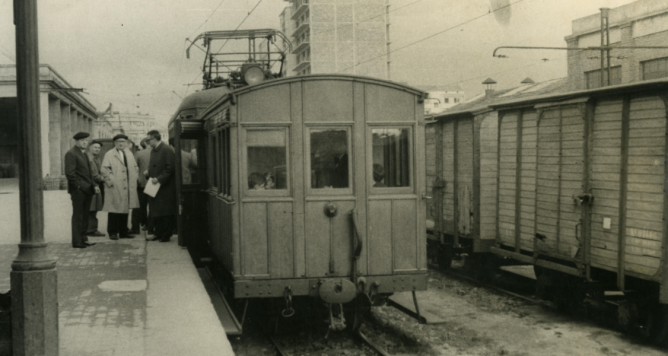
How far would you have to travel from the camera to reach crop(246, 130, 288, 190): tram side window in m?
7.22

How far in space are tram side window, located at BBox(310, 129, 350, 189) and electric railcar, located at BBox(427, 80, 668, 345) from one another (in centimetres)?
334

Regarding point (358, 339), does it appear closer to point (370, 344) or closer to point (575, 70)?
point (370, 344)

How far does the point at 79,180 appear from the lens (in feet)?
34.3

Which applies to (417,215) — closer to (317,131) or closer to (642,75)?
(317,131)

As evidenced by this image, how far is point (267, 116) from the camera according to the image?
7.21 meters

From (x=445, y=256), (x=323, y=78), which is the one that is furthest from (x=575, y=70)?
(x=323, y=78)

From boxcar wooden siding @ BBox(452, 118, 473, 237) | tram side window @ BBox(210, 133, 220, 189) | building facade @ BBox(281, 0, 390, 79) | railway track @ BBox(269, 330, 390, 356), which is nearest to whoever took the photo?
railway track @ BBox(269, 330, 390, 356)

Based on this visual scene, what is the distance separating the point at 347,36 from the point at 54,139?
3987 cm

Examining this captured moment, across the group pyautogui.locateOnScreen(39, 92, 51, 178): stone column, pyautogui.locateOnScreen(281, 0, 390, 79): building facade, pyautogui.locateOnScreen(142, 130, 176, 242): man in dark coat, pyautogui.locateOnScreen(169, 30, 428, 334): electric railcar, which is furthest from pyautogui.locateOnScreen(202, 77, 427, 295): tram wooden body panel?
pyautogui.locateOnScreen(281, 0, 390, 79): building facade

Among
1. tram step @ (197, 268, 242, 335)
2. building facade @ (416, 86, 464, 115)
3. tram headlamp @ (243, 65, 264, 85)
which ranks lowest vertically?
tram step @ (197, 268, 242, 335)

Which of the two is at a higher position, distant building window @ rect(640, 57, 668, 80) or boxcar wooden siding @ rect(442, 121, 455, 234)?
distant building window @ rect(640, 57, 668, 80)

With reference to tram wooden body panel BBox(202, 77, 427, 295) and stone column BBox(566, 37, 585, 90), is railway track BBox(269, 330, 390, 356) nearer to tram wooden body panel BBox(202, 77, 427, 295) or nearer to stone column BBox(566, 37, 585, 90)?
tram wooden body panel BBox(202, 77, 427, 295)

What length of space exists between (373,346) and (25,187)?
412 centimetres

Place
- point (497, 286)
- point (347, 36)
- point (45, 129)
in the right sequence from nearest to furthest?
point (497, 286) < point (45, 129) < point (347, 36)
